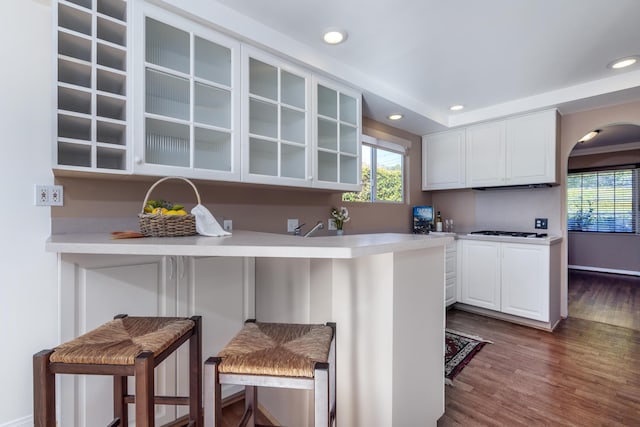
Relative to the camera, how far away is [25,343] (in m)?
1.45

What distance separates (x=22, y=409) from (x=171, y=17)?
2.12 meters

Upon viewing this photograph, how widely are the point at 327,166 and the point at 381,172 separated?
4.54ft

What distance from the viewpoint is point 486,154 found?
3.50 m

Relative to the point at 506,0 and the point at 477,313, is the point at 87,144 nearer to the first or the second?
the point at 506,0

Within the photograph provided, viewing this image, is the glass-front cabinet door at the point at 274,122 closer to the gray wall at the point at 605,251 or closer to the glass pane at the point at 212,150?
the glass pane at the point at 212,150

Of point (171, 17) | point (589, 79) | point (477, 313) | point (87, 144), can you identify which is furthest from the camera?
point (477, 313)

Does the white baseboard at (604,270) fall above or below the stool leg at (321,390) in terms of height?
below

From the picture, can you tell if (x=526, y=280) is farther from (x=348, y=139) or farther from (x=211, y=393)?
(x=211, y=393)

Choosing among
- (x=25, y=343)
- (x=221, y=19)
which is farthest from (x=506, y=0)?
(x=25, y=343)

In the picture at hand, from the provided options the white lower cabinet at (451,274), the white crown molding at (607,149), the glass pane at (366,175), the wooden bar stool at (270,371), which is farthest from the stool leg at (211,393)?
the white crown molding at (607,149)

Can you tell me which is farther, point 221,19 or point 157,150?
point 221,19

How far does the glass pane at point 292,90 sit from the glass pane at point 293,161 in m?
0.32

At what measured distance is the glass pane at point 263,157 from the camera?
1.96m

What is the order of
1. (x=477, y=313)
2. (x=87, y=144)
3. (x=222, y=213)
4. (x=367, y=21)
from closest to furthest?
(x=87, y=144)
(x=367, y=21)
(x=222, y=213)
(x=477, y=313)
